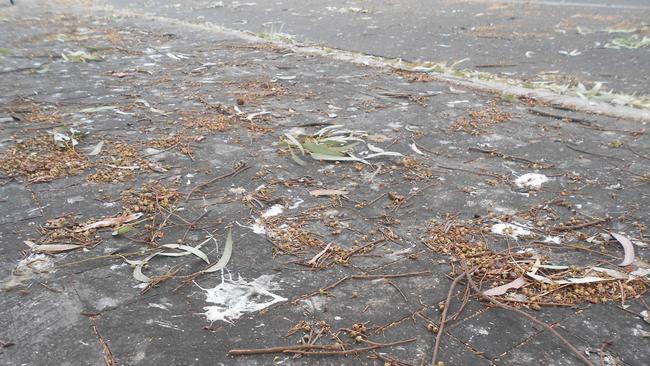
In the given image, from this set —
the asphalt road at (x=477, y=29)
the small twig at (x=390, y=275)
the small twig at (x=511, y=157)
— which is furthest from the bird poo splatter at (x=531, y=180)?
the asphalt road at (x=477, y=29)

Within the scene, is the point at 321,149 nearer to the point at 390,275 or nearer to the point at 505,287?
the point at 390,275

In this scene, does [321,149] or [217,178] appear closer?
[217,178]

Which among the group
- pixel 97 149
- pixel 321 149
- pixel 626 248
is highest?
pixel 626 248

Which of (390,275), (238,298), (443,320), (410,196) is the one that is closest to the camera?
(443,320)

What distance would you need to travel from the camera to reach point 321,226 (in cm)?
215

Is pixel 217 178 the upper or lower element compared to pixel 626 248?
lower

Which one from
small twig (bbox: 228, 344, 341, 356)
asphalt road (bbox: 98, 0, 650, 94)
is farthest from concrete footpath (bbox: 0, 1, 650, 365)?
asphalt road (bbox: 98, 0, 650, 94)

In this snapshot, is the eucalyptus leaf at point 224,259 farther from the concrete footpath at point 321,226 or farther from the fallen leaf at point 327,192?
the fallen leaf at point 327,192

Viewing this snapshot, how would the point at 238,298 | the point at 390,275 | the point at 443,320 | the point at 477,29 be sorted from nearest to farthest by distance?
the point at 443,320, the point at 238,298, the point at 390,275, the point at 477,29

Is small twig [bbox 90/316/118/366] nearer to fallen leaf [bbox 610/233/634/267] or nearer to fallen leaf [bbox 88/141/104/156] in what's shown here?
fallen leaf [bbox 88/141/104/156]

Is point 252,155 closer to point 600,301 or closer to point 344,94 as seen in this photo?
point 344,94

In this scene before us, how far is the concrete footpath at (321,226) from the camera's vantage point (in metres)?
1.51

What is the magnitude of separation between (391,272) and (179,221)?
0.96 m

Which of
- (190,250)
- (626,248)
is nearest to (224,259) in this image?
(190,250)
